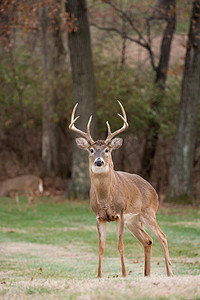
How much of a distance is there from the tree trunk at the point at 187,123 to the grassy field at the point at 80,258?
96cm

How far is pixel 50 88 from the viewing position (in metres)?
21.0

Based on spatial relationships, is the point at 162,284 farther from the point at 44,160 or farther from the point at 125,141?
the point at 44,160

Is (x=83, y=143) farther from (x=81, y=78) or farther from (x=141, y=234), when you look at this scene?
(x=81, y=78)

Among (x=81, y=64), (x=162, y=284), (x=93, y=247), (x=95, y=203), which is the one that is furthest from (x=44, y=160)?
(x=162, y=284)

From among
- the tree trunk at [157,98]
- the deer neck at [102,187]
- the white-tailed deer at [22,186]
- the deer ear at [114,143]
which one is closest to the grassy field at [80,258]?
the white-tailed deer at [22,186]

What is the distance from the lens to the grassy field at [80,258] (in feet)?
16.7

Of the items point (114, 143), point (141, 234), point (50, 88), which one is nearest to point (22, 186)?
point (50, 88)

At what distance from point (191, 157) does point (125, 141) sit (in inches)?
140

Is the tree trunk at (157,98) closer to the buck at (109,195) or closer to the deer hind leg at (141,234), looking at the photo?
the deer hind leg at (141,234)

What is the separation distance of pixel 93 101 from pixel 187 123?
298cm

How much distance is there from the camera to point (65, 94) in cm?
2150

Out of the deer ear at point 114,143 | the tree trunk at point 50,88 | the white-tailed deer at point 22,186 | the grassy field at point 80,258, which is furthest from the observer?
the tree trunk at point 50,88

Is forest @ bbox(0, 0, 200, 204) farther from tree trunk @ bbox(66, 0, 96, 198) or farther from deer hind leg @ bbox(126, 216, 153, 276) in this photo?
deer hind leg @ bbox(126, 216, 153, 276)

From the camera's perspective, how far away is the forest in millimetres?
17297
